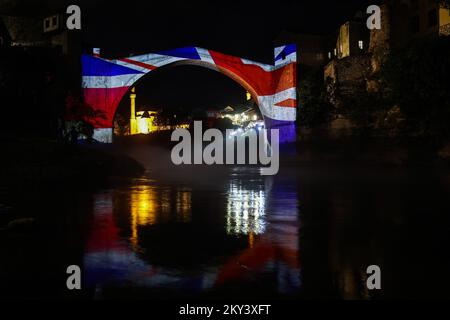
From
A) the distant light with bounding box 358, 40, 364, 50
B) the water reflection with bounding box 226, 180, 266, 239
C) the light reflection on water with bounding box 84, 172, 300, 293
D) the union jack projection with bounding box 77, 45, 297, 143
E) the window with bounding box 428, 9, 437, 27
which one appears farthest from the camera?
the distant light with bounding box 358, 40, 364, 50

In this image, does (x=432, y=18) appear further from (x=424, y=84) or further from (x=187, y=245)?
(x=187, y=245)

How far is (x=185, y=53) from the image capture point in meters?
39.2

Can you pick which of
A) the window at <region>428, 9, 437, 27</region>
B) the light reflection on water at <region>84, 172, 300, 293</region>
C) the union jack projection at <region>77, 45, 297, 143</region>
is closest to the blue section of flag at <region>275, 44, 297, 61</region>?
the union jack projection at <region>77, 45, 297, 143</region>

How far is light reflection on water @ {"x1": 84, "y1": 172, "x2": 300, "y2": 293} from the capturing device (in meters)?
6.17

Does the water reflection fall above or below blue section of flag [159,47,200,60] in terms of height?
below

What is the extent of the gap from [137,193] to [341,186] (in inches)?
311

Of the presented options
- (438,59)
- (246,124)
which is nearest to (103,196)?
(438,59)

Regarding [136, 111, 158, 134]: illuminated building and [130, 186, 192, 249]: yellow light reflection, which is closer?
[130, 186, 192, 249]: yellow light reflection

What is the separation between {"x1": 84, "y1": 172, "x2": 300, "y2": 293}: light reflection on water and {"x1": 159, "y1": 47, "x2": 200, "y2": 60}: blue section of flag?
26177 millimetres

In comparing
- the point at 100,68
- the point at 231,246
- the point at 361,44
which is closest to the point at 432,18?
Result: the point at 361,44

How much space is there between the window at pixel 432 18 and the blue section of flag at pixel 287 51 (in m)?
12.9

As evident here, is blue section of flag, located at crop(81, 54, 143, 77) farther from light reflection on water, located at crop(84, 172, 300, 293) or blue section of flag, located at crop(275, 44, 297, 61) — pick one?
light reflection on water, located at crop(84, 172, 300, 293)

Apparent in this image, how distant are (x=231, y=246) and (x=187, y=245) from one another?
0.77 metres
